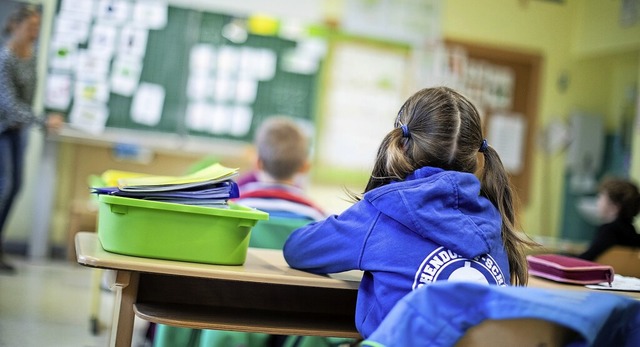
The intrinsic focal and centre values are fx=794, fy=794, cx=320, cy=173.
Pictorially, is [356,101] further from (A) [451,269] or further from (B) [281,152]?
(A) [451,269]

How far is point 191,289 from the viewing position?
6.42ft

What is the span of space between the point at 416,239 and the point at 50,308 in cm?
293

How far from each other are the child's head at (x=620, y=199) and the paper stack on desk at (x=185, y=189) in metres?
2.01

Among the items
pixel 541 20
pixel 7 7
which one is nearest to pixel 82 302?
pixel 7 7

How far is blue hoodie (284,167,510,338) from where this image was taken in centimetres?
163

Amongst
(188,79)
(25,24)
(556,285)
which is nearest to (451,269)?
(556,285)

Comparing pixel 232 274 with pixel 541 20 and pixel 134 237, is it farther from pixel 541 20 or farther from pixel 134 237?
pixel 541 20

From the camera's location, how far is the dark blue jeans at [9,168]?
471cm

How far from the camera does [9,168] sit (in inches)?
187

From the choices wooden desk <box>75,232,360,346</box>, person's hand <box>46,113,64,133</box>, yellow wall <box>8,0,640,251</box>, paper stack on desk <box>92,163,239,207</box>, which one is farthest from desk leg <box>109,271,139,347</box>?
yellow wall <box>8,0,640,251</box>

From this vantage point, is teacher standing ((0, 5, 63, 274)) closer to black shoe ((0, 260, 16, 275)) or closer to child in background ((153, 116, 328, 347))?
black shoe ((0, 260, 16, 275))

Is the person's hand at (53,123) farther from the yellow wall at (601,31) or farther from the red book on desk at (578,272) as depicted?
the yellow wall at (601,31)

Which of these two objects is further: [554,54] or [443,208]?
[554,54]

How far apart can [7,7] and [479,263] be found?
189 inches
